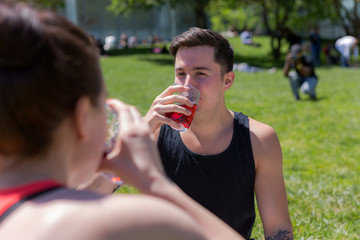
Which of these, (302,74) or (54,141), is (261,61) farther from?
(54,141)

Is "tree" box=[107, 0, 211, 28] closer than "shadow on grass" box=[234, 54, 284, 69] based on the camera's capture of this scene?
No

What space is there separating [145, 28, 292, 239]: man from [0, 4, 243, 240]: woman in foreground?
57.7 inches

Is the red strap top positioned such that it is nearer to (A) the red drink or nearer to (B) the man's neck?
(A) the red drink

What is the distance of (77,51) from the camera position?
4.10 feet

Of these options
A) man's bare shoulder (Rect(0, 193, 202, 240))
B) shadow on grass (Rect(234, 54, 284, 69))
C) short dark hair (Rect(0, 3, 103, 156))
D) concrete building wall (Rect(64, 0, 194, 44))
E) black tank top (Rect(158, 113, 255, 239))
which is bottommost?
concrete building wall (Rect(64, 0, 194, 44))

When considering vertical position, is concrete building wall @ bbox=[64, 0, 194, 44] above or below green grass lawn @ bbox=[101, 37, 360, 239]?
below

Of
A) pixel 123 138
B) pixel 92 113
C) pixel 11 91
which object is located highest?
pixel 11 91

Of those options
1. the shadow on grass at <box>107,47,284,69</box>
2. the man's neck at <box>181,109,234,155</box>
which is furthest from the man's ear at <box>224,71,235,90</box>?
the shadow on grass at <box>107,47,284,69</box>

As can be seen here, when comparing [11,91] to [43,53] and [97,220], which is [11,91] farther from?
[97,220]

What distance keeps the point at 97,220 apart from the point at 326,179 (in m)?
5.64

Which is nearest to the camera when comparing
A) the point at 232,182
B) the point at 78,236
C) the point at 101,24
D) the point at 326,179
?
the point at 78,236

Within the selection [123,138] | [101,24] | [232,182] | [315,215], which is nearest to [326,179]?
[315,215]

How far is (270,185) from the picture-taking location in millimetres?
3045

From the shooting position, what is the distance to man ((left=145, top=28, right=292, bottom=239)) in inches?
119
